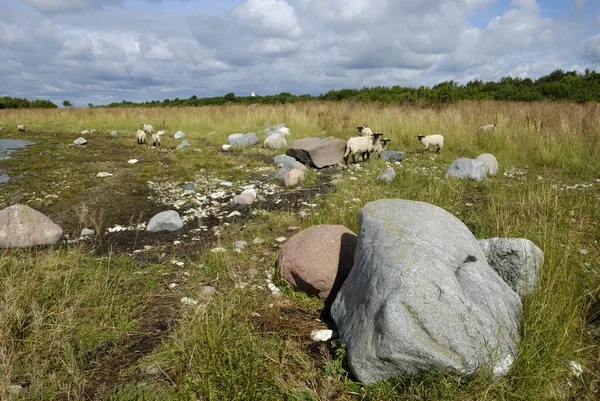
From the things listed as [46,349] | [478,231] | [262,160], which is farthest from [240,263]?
[262,160]

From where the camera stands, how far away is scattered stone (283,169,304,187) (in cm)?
750

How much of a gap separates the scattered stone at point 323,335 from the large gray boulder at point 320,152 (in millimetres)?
6452

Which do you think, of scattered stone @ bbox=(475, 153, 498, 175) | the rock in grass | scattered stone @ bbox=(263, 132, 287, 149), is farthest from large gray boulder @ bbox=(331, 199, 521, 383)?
scattered stone @ bbox=(263, 132, 287, 149)

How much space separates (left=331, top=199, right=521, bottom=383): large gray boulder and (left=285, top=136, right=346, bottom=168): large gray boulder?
6364 millimetres

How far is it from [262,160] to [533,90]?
748 inches

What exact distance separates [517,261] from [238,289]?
239 centimetres

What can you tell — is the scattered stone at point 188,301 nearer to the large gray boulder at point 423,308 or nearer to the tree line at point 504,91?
the large gray boulder at point 423,308

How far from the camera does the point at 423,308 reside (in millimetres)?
2158

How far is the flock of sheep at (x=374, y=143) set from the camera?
29.6 feet

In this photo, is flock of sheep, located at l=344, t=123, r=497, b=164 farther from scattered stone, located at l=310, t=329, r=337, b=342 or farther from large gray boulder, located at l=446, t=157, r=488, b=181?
scattered stone, located at l=310, t=329, r=337, b=342

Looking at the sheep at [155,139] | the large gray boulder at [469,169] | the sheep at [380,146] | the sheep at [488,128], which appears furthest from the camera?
the sheep at [155,139]

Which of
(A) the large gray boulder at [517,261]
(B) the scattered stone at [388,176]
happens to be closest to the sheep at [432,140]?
(B) the scattered stone at [388,176]

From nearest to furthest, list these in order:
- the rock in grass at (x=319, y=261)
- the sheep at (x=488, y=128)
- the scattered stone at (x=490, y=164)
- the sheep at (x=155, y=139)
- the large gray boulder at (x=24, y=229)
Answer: the rock in grass at (x=319, y=261) < the large gray boulder at (x=24, y=229) < the scattered stone at (x=490, y=164) < the sheep at (x=488, y=128) < the sheep at (x=155, y=139)

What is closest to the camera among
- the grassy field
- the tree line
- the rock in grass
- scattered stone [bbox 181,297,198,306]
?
the grassy field
